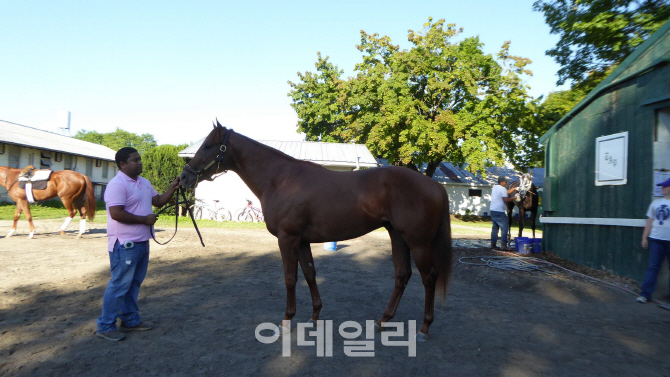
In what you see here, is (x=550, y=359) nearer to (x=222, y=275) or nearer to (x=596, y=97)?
(x=222, y=275)

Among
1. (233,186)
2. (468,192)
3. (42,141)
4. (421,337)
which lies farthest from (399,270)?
(42,141)

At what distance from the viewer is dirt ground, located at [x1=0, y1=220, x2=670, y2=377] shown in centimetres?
327

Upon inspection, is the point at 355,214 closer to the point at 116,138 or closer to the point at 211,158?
the point at 211,158

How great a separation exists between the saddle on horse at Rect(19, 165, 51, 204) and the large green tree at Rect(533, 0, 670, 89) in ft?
59.7

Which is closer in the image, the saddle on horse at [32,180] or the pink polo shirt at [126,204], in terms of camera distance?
the pink polo shirt at [126,204]

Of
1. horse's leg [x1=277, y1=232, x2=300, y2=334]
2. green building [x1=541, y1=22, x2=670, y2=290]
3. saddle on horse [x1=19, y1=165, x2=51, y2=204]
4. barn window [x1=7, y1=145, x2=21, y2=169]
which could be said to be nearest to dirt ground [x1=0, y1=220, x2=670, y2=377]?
horse's leg [x1=277, y1=232, x2=300, y2=334]

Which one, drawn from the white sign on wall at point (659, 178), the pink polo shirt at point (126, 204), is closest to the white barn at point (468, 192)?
the white sign on wall at point (659, 178)

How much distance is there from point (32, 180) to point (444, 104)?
22.6m

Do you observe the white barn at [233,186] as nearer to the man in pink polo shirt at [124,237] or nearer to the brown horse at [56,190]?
the brown horse at [56,190]

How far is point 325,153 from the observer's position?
859 inches

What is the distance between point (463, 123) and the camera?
22984 millimetres

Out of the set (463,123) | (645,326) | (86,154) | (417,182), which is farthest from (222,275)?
(86,154)

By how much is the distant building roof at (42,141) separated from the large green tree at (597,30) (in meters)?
30.4

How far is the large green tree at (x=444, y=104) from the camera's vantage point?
23062 millimetres
